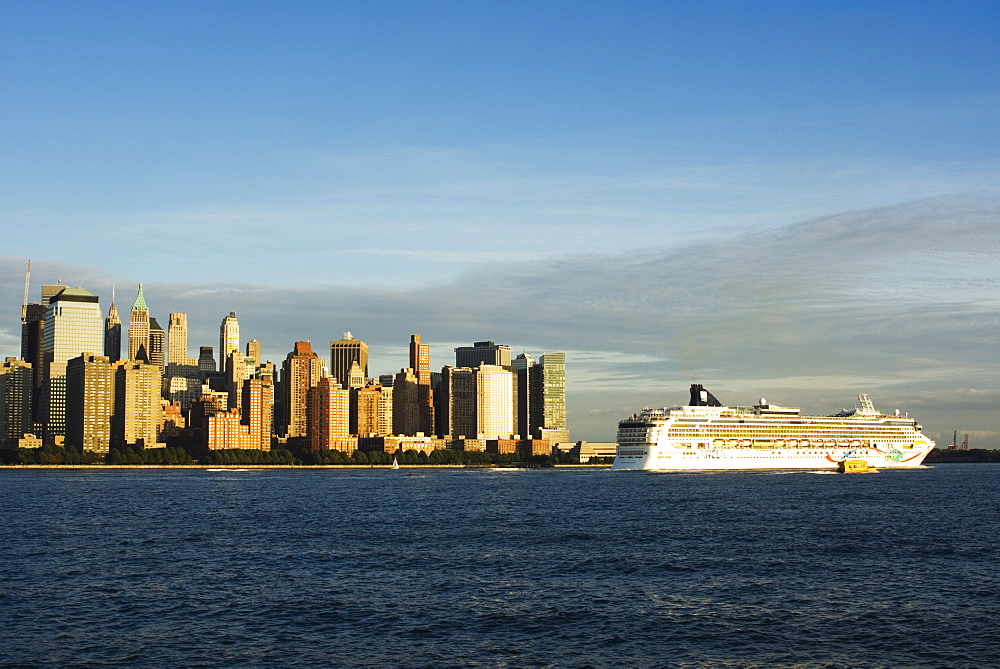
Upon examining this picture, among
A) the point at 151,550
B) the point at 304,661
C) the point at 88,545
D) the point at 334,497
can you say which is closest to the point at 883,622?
the point at 304,661

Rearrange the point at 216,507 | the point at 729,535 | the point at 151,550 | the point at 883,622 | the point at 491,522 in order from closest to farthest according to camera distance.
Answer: the point at 883,622 < the point at 151,550 < the point at 729,535 < the point at 491,522 < the point at 216,507

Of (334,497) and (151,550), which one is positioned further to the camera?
(334,497)

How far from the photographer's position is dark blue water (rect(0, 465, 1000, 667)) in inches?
1624

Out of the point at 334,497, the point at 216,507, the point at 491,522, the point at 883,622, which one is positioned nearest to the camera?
the point at 883,622

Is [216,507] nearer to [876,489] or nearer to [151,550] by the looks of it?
[151,550]

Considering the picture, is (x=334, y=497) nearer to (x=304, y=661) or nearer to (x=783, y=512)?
(x=783, y=512)

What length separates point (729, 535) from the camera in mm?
77750

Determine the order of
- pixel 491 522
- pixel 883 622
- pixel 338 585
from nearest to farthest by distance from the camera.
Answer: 1. pixel 883 622
2. pixel 338 585
3. pixel 491 522

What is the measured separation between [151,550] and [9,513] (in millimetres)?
42106

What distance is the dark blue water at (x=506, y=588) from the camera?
41250 mm

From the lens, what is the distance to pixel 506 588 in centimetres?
5438

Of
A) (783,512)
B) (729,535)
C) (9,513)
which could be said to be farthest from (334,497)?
(729,535)

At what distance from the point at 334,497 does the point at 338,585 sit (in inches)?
3150

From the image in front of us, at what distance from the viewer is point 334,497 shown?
13425 cm
